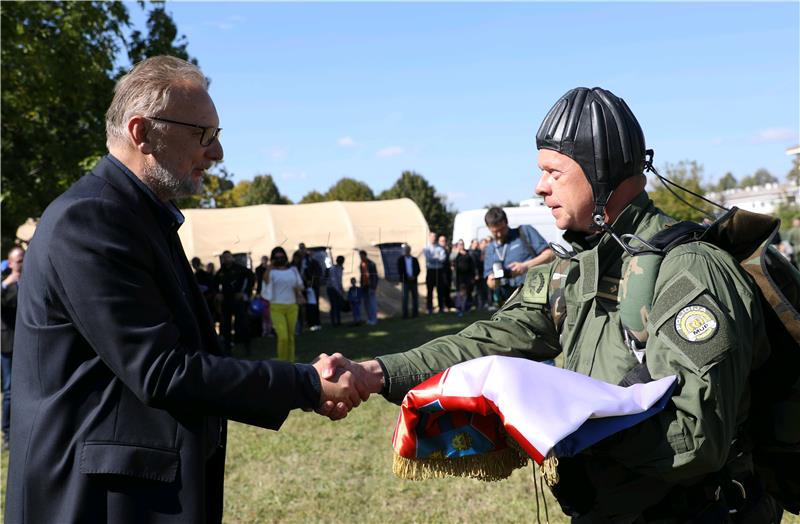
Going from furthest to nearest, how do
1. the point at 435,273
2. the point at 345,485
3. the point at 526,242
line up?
the point at 435,273
the point at 526,242
the point at 345,485

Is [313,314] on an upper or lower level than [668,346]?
lower

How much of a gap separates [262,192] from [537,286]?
238 ft

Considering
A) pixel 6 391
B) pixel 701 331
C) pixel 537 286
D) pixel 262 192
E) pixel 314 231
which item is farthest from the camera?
pixel 262 192

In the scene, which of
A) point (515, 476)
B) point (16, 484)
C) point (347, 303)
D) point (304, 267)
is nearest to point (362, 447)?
point (515, 476)

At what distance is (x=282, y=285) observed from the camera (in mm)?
12875

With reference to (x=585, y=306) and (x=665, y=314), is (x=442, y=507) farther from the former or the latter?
(x=665, y=314)

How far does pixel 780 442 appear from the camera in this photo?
8.36 feet

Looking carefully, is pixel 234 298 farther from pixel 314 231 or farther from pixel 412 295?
pixel 314 231

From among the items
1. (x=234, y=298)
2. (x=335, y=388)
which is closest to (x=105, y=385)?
(x=335, y=388)

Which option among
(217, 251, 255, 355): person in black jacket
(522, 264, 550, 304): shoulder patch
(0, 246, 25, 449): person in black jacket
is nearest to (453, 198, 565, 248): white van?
(217, 251, 255, 355): person in black jacket

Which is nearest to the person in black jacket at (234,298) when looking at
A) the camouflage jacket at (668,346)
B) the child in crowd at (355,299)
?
the child in crowd at (355,299)

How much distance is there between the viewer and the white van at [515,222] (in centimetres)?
2152

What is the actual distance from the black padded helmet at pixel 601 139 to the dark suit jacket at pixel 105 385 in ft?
4.15

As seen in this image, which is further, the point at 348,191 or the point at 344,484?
the point at 348,191
